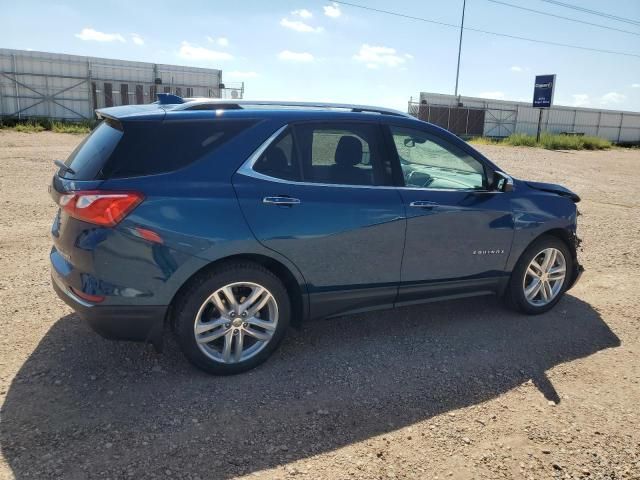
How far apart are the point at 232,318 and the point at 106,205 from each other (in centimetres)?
107

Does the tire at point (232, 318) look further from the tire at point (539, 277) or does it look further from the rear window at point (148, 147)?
the tire at point (539, 277)

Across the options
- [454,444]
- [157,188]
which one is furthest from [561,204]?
[157,188]

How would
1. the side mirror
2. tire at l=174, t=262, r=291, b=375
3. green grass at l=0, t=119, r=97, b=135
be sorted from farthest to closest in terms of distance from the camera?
1. green grass at l=0, t=119, r=97, b=135
2. the side mirror
3. tire at l=174, t=262, r=291, b=375

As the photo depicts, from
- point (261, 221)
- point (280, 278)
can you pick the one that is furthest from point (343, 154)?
point (280, 278)

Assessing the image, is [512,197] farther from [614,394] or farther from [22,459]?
[22,459]

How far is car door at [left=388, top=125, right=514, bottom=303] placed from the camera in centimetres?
404

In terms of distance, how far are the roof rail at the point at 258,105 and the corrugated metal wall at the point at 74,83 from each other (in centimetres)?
2658

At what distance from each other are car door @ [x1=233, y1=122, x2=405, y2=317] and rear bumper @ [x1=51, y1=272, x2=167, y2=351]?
2.68ft

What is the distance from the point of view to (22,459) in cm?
267

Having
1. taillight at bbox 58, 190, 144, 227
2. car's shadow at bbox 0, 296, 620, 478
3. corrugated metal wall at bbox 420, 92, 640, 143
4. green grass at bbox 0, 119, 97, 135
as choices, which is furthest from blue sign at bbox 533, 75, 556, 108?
taillight at bbox 58, 190, 144, 227

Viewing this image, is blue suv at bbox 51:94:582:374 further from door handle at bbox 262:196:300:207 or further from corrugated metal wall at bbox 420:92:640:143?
corrugated metal wall at bbox 420:92:640:143

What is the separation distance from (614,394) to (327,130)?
2698mm

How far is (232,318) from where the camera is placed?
3.48 m

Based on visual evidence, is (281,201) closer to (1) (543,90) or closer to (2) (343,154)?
(2) (343,154)
